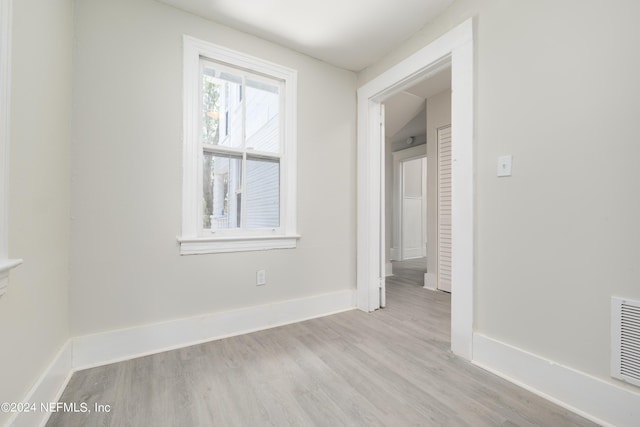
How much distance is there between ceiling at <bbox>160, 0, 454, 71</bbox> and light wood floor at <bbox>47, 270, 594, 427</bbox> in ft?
8.01

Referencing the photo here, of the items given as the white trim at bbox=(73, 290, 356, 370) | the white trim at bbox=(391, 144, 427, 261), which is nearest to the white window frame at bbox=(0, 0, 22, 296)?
the white trim at bbox=(73, 290, 356, 370)

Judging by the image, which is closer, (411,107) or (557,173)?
(557,173)

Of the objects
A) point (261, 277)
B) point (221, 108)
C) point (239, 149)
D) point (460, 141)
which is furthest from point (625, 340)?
point (221, 108)

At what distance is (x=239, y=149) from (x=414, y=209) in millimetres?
4771

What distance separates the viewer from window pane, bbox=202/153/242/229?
2082mm

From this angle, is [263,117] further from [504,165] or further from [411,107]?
[411,107]

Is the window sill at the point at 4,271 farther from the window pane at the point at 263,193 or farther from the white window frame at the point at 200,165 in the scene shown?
the window pane at the point at 263,193

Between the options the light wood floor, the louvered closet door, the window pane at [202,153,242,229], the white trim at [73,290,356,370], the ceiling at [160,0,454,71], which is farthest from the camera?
the louvered closet door

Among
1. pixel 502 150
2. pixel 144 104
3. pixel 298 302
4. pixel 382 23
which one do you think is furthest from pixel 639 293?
pixel 144 104

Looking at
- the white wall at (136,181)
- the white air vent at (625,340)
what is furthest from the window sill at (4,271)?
the white air vent at (625,340)

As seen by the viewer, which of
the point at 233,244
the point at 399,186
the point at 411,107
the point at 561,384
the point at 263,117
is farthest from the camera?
the point at 399,186

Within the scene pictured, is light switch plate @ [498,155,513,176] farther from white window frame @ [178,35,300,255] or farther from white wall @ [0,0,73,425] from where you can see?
white wall @ [0,0,73,425]

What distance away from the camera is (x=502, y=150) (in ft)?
5.24

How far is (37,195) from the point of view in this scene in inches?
46.8
